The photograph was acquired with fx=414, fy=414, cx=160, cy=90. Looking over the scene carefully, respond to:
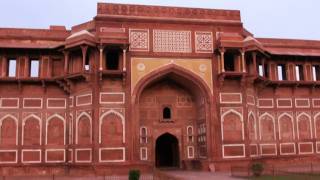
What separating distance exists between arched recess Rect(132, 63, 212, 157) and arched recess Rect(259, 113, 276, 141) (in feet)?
13.6

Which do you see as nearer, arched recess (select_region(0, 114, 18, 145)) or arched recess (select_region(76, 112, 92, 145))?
arched recess (select_region(76, 112, 92, 145))

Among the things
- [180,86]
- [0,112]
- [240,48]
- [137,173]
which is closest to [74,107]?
[0,112]

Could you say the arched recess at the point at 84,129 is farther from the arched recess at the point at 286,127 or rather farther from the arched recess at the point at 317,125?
the arched recess at the point at 317,125

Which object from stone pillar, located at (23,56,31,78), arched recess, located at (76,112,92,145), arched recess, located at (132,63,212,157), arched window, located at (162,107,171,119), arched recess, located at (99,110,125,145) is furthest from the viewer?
arched window, located at (162,107,171,119)

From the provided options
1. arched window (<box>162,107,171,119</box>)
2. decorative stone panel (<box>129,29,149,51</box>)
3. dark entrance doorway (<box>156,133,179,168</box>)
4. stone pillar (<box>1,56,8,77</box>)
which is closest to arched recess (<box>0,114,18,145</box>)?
stone pillar (<box>1,56,8,77</box>)

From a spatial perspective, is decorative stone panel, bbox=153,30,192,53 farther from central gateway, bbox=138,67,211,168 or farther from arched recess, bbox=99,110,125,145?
arched recess, bbox=99,110,125,145

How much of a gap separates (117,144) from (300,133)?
39.5 ft

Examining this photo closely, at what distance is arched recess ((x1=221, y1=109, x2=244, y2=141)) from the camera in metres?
22.5

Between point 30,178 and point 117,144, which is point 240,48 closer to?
point 117,144

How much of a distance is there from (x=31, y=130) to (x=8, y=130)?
3.97ft

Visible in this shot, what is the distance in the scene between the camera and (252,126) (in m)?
23.6

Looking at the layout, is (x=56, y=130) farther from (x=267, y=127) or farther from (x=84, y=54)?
(x=267, y=127)

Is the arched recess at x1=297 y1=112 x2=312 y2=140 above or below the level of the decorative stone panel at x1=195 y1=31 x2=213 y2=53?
below

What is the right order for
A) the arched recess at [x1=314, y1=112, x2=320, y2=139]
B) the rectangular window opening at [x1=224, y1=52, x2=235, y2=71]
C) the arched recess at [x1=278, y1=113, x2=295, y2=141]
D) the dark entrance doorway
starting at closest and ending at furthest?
the rectangular window opening at [x1=224, y1=52, x2=235, y2=71]
the dark entrance doorway
the arched recess at [x1=278, y1=113, x2=295, y2=141]
the arched recess at [x1=314, y1=112, x2=320, y2=139]
